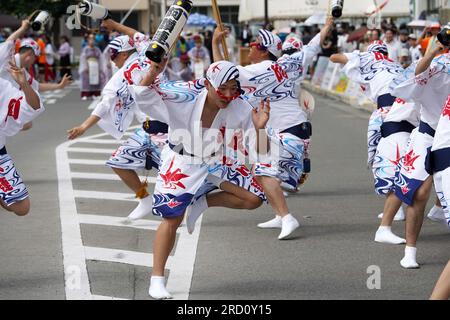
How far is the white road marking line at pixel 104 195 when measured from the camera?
11297 mm

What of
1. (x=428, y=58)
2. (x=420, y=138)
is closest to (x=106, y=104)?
(x=420, y=138)

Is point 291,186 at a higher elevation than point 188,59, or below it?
higher

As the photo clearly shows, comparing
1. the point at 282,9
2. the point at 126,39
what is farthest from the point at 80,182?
the point at 282,9

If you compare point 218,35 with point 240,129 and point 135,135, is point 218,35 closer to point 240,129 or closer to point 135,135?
point 240,129

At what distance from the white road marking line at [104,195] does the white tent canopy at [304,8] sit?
2043 centimetres

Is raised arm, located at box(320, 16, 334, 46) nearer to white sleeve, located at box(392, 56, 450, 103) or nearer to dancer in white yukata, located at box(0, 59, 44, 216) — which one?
white sleeve, located at box(392, 56, 450, 103)

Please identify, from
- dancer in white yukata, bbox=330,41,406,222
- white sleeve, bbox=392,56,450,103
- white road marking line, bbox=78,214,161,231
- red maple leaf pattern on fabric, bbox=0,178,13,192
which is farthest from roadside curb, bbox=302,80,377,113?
red maple leaf pattern on fabric, bbox=0,178,13,192

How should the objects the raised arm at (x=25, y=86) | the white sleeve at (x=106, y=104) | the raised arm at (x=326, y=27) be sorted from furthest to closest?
the white sleeve at (x=106, y=104), the raised arm at (x=326, y=27), the raised arm at (x=25, y=86)

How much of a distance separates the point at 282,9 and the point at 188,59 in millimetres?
4556

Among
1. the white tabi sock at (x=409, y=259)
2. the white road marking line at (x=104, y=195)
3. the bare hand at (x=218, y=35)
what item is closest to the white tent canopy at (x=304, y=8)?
the white road marking line at (x=104, y=195)

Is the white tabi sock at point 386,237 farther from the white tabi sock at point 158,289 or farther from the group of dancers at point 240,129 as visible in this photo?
the white tabi sock at point 158,289

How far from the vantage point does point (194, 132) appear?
6.99 m

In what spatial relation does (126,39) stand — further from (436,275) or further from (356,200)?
(436,275)

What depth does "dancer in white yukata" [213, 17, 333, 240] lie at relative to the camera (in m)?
8.76
